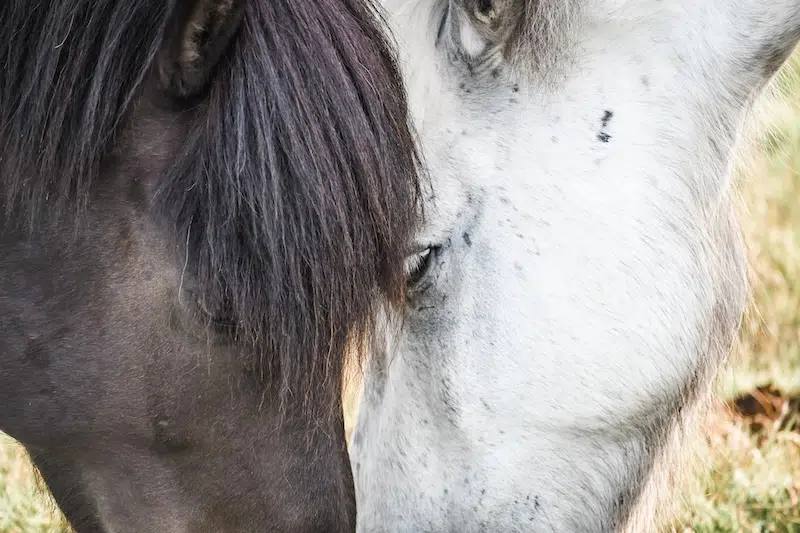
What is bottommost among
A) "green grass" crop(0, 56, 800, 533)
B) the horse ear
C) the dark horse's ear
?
"green grass" crop(0, 56, 800, 533)

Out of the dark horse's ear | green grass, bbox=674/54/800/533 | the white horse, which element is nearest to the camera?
the dark horse's ear

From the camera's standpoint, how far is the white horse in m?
1.64

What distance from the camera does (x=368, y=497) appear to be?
72.7 inches

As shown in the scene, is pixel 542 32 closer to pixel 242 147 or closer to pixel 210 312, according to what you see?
pixel 242 147

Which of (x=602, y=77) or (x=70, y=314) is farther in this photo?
(x=602, y=77)

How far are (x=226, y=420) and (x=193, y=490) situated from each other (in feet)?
0.38

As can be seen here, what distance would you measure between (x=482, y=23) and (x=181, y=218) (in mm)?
646

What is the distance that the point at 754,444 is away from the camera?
2.74m

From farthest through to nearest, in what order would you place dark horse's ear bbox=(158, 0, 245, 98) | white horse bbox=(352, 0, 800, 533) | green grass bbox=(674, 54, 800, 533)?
green grass bbox=(674, 54, 800, 533) → white horse bbox=(352, 0, 800, 533) → dark horse's ear bbox=(158, 0, 245, 98)

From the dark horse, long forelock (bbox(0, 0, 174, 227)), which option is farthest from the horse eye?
long forelock (bbox(0, 0, 174, 227))

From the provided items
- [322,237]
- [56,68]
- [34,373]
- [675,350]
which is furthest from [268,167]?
[675,350]

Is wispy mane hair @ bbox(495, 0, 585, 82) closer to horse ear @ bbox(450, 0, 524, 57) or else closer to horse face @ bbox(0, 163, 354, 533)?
horse ear @ bbox(450, 0, 524, 57)

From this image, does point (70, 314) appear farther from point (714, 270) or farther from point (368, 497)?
point (714, 270)

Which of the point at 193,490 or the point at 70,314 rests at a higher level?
the point at 70,314
